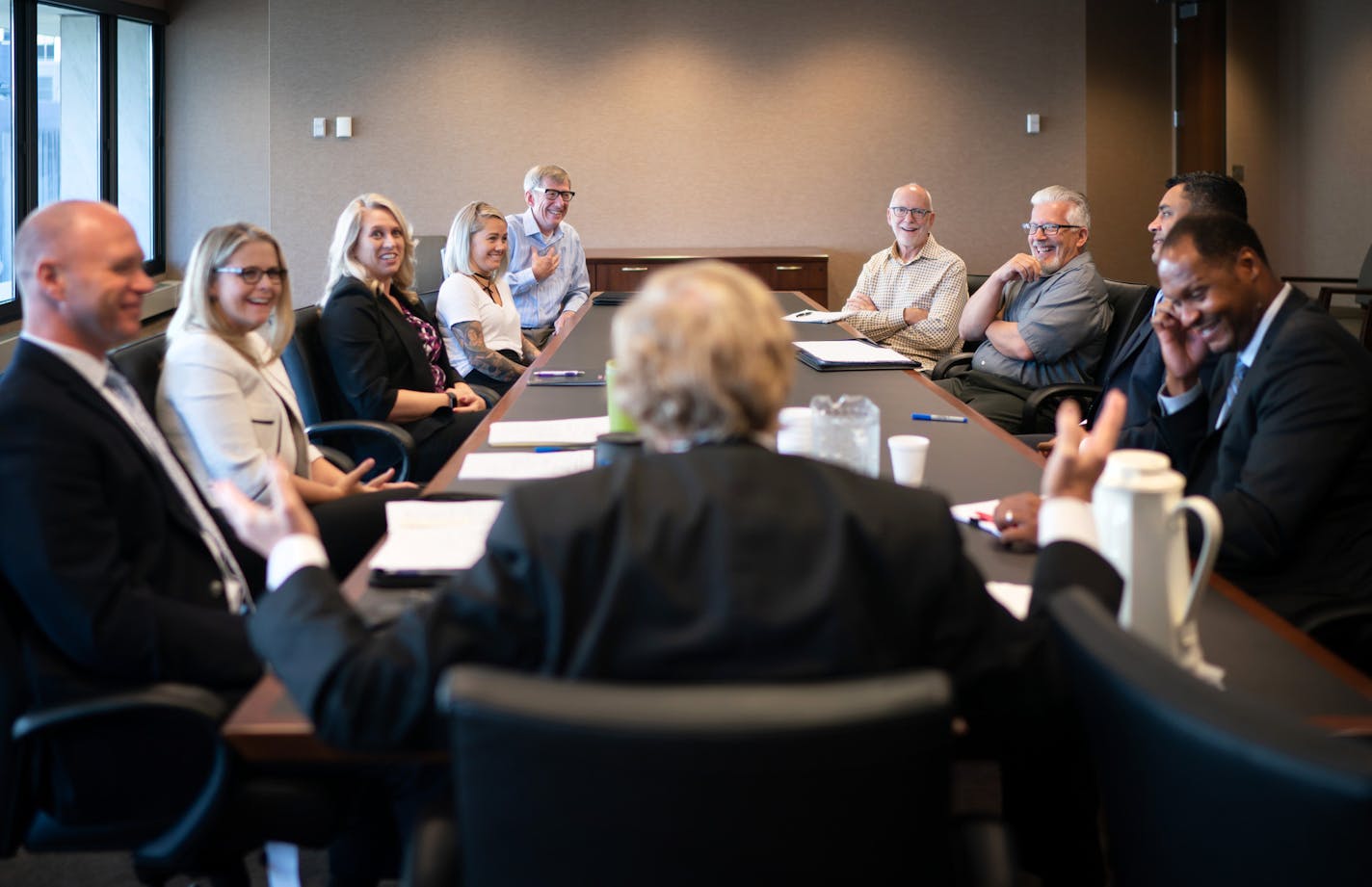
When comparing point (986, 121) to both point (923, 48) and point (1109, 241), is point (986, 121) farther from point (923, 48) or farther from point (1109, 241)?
point (1109, 241)

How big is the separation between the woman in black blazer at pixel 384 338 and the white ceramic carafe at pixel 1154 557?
8.51 ft

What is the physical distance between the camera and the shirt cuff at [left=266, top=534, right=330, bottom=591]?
1.51m

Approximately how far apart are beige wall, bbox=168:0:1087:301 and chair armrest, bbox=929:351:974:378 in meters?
3.93

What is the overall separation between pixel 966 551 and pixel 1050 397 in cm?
276

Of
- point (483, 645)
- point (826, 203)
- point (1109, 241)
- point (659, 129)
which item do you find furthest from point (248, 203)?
point (483, 645)

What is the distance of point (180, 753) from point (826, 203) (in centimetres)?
760

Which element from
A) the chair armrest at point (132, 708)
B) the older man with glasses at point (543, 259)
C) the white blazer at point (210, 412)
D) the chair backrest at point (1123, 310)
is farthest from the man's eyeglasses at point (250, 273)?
the older man with glasses at point (543, 259)

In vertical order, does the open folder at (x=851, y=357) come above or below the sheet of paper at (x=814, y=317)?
below

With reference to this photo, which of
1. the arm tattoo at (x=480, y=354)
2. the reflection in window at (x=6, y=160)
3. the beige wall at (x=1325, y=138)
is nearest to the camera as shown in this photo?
the arm tattoo at (x=480, y=354)

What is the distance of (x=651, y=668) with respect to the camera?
3.96 feet

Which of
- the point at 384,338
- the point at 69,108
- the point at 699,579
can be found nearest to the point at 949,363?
the point at 384,338

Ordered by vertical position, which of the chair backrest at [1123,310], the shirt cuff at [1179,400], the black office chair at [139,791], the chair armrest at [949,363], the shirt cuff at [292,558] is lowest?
the black office chair at [139,791]

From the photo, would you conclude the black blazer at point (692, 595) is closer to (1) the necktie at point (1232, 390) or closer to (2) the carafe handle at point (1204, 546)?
(2) the carafe handle at point (1204, 546)

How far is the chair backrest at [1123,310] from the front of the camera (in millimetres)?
4273
